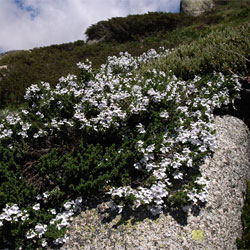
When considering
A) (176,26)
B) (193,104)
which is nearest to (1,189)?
(193,104)

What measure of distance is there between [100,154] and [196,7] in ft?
68.7

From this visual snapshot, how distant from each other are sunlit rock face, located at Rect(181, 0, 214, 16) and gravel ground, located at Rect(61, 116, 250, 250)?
65.9 ft

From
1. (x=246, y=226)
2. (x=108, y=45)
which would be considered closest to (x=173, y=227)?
(x=246, y=226)

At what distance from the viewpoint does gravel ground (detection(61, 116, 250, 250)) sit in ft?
9.81

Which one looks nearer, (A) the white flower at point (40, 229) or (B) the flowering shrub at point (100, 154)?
(A) the white flower at point (40, 229)

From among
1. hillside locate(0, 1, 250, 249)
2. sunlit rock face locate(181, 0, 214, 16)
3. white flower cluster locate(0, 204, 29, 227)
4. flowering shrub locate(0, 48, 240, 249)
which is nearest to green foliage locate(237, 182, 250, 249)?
hillside locate(0, 1, 250, 249)

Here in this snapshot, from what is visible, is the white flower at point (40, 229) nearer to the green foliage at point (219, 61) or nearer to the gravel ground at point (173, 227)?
the gravel ground at point (173, 227)

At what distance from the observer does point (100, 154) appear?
3820 mm

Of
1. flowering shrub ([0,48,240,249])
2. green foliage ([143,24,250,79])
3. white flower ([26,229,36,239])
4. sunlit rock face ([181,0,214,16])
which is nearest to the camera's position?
white flower ([26,229,36,239])

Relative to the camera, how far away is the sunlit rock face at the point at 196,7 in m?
20.5

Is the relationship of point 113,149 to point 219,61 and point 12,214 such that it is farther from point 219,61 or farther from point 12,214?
point 219,61

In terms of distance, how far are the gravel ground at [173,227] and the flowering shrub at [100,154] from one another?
0.18 m

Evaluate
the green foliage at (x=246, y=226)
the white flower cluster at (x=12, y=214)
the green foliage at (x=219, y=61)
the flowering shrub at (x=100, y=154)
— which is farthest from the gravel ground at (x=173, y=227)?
the green foliage at (x=219, y=61)

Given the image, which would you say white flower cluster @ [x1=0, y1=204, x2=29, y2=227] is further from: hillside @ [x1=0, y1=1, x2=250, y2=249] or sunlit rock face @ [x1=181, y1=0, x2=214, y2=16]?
sunlit rock face @ [x1=181, y1=0, x2=214, y2=16]
